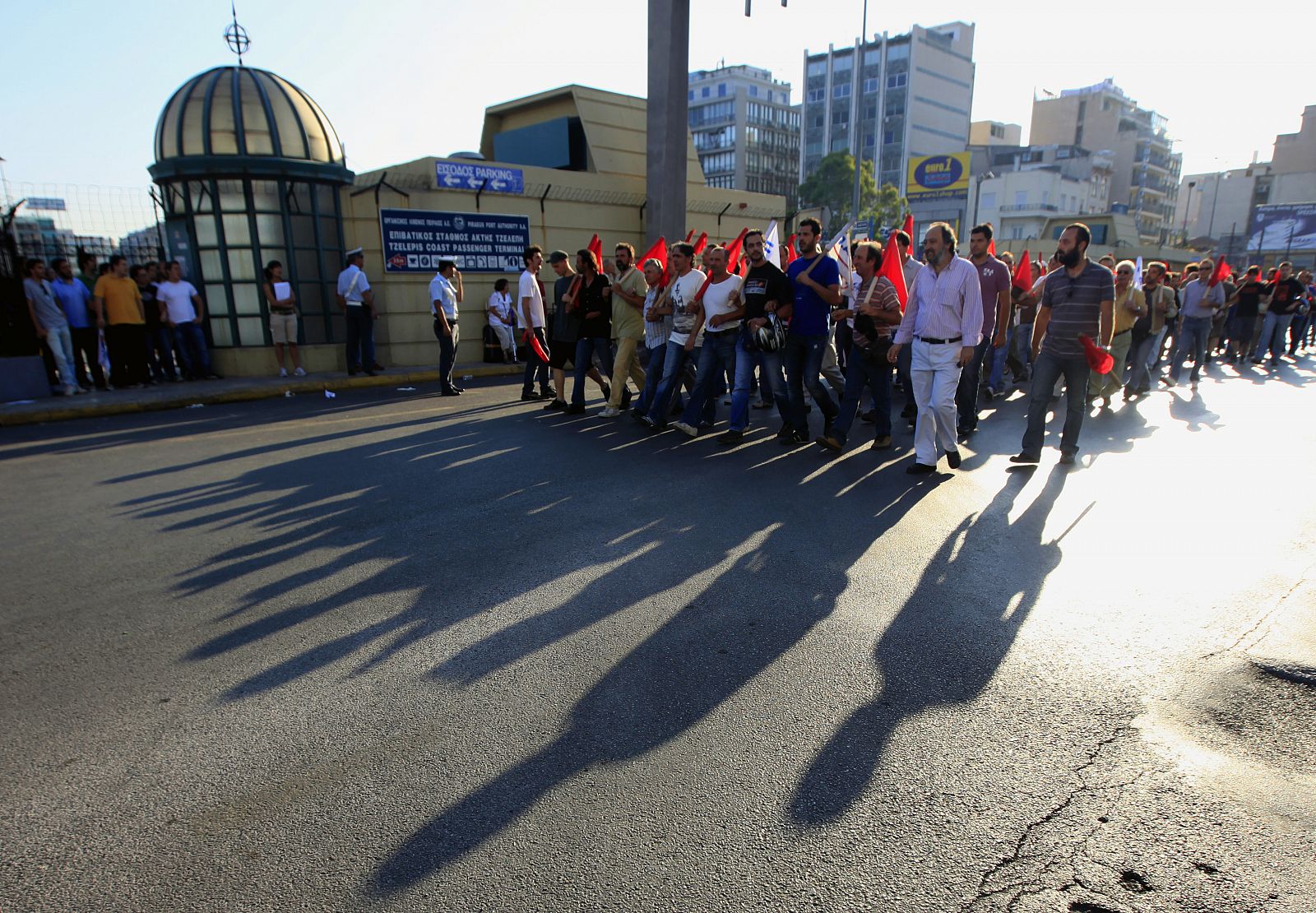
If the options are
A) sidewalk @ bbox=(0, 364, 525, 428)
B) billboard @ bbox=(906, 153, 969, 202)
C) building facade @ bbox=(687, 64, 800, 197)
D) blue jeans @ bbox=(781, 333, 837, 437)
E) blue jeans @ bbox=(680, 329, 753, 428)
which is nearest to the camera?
blue jeans @ bbox=(781, 333, 837, 437)

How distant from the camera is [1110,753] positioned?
273 centimetres

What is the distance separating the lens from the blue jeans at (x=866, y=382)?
7.16m

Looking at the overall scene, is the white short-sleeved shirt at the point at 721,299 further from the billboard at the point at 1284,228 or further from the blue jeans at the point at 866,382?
the billboard at the point at 1284,228

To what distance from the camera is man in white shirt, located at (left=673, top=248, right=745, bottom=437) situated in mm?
7555

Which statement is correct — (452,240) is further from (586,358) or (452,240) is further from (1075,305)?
(1075,305)

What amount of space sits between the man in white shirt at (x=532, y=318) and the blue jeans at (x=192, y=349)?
563 centimetres

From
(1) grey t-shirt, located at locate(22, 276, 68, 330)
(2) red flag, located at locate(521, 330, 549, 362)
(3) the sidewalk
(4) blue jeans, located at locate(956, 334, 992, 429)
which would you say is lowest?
(3) the sidewalk

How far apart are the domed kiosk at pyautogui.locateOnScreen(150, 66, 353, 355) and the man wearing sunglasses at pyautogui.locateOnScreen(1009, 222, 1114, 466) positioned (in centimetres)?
1132

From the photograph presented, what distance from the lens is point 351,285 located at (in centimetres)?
1215

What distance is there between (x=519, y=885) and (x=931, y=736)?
1584 mm

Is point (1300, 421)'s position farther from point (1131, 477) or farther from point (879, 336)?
point (879, 336)

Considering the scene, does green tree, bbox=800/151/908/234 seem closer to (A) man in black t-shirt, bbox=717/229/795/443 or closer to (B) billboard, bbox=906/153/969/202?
(B) billboard, bbox=906/153/969/202

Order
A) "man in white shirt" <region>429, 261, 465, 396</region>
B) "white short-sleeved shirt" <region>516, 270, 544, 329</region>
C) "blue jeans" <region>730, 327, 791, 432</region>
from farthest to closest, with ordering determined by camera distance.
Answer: "man in white shirt" <region>429, 261, 465, 396</region>, "white short-sleeved shirt" <region>516, 270, 544, 329</region>, "blue jeans" <region>730, 327, 791, 432</region>

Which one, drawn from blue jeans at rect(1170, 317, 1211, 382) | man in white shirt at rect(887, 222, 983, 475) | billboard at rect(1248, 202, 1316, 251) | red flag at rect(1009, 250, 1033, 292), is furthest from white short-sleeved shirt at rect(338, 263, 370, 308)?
billboard at rect(1248, 202, 1316, 251)
